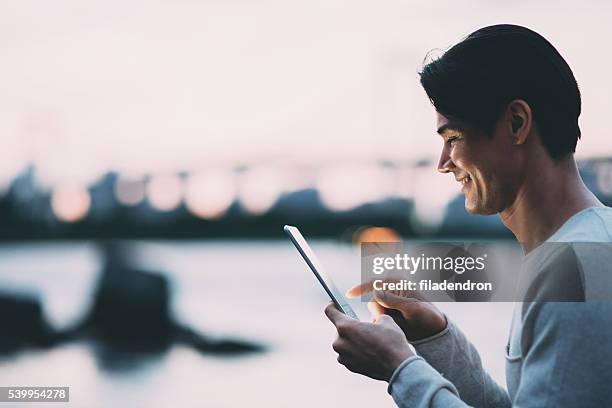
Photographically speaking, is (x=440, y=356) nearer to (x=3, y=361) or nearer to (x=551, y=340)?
(x=551, y=340)

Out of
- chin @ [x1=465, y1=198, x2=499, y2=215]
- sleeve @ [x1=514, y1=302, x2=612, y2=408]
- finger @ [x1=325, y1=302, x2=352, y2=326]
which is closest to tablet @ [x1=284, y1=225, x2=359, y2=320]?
finger @ [x1=325, y1=302, x2=352, y2=326]

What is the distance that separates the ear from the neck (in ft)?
0.22

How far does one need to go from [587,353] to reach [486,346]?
837 cm

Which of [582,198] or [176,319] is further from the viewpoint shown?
[176,319]

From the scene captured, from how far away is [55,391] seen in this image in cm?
→ 362

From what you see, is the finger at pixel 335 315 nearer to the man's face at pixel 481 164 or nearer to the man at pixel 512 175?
the man at pixel 512 175

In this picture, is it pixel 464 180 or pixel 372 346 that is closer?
pixel 372 346

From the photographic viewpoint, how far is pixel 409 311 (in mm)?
1619

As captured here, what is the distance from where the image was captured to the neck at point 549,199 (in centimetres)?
139

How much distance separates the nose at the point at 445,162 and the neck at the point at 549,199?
15 centimetres

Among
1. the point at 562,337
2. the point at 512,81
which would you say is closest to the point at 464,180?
the point at 512,81

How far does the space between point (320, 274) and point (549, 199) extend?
17.8 inches

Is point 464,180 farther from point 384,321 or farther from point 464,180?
point 384,321

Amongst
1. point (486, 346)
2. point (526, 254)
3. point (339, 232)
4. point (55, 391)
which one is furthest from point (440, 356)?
point (339, 232)
